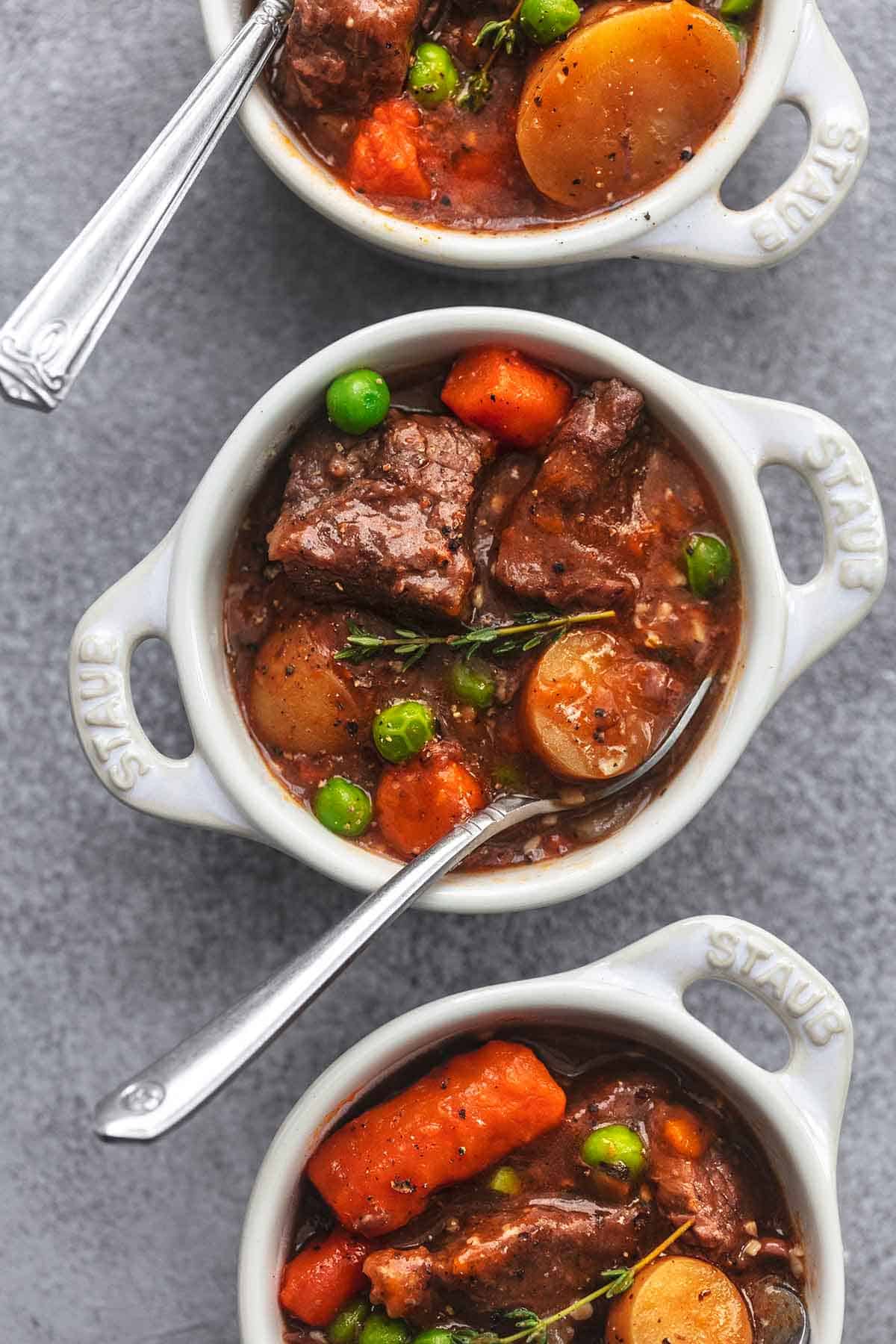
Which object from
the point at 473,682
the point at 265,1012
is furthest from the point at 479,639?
the point at 265,1012

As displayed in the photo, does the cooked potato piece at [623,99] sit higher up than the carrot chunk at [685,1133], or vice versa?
the cooked potato piece at [623,99]

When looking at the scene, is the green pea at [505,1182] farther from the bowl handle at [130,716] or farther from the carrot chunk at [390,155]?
the carrot chunk at [390,155]

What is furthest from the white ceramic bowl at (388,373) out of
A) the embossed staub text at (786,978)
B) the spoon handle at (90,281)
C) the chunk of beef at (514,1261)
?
the chunk of beef at (514,1261)

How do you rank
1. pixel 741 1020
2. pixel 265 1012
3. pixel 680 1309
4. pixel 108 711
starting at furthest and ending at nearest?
pixel 741 1020, pixel 108 711, pixel 680 1309, pixel 265 1012

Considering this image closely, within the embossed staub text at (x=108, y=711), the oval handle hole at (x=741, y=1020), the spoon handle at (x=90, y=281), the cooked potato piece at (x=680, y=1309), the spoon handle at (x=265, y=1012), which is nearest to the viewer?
the spoon handle at (x=265, y=1012)

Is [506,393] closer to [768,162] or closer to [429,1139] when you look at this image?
[768,162]

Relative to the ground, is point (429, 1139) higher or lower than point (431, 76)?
lower
